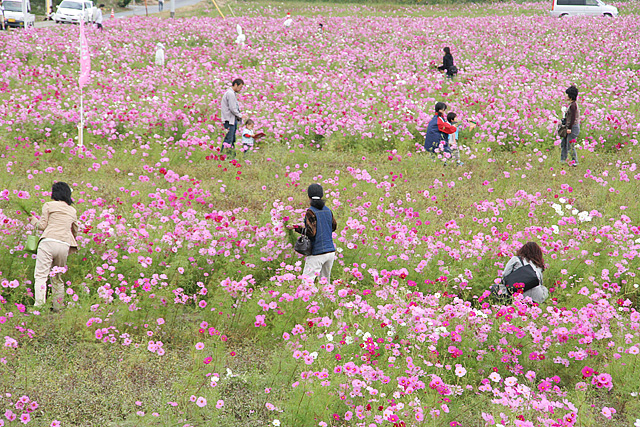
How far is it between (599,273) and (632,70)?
15060mm

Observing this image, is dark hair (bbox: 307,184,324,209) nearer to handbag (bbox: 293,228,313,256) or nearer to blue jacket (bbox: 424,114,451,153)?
handbag (bbox: 293,228,313,256)

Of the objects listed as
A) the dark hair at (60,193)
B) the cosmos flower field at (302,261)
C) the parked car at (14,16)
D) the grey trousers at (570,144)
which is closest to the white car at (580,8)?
the cosmos flower field at (302,261)

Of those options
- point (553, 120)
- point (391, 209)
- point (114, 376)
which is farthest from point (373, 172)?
point (114, 376)

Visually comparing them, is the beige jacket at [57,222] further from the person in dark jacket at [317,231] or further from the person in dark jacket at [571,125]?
the person in dark jacket at [571,125]

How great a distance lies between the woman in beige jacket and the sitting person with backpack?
450 cm

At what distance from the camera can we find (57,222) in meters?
5.99

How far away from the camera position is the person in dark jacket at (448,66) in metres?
17.5

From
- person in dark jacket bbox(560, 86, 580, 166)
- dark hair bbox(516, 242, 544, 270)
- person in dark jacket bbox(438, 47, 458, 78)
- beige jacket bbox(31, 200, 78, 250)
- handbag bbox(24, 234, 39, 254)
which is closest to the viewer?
handbag bbox(24, 234, 39, 254)

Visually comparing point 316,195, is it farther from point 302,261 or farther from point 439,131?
point 439,131

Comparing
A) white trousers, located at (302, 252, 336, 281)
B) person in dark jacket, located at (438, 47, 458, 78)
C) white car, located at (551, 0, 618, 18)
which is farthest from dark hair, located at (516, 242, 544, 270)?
white car, located at (551, 0, 618, 18)

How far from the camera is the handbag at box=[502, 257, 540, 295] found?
20.0ft

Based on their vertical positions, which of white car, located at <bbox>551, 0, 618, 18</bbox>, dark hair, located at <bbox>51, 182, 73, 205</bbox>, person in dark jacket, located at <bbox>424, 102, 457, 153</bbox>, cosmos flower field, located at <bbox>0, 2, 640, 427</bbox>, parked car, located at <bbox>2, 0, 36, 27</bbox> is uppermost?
white car, located at <bbox>551, 0, 618, 18</bbox>

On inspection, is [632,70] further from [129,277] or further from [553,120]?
[129,277]

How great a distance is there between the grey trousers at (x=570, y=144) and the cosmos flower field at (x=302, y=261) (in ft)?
0.82
